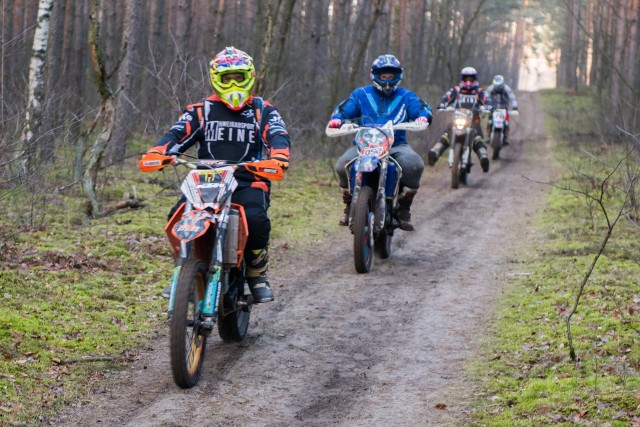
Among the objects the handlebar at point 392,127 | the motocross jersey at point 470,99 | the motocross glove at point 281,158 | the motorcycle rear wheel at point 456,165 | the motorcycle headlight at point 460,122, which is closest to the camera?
the motocross glove at point 281,158

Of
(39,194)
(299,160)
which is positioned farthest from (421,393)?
(299,160)

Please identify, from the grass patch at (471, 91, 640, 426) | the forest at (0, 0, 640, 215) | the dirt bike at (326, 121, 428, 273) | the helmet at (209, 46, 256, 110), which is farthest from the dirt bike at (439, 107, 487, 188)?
the helmet at (209, 46, 256, 110)

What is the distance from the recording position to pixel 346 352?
23.2ft

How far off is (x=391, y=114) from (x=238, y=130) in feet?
12.5

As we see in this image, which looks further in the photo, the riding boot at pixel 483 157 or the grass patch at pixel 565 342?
the riding boot at pixel 483 157

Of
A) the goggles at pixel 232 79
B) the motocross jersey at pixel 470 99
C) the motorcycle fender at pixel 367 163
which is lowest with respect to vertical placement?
the motorcycle fender at pixel 367 163

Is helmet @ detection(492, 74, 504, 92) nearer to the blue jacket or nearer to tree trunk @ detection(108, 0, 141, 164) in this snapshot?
tree trunk @ detection(108, 0, 141, 164)

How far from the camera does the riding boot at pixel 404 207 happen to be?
10.5m

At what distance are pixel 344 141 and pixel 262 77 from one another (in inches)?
196

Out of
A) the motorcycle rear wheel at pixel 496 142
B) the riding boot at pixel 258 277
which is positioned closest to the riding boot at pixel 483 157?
the motorcycle rear wheel at pixel 496 142

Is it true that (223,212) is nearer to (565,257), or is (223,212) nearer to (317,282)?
(317,282)

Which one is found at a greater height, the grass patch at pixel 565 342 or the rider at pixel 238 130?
the rider at pixel 238 130

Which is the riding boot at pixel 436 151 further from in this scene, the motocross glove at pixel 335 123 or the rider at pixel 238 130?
the rider at pixel 238 130

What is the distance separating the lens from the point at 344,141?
19.6 metres
